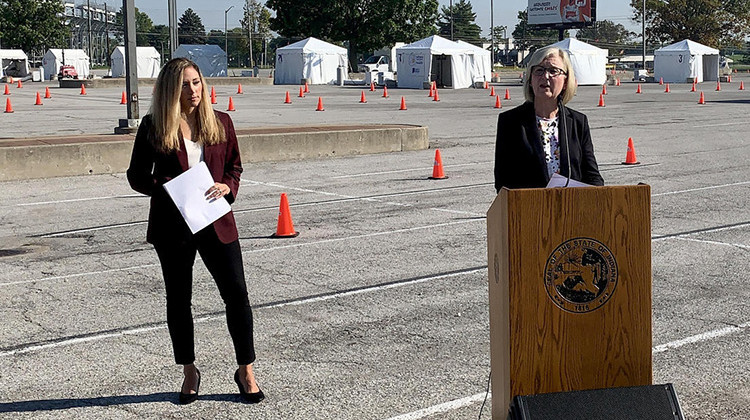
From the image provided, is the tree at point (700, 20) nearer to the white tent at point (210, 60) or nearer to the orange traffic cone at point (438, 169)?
the white tent at point (210, 60)

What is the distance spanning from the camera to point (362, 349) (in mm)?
6320

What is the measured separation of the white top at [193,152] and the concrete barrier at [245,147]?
11.1m

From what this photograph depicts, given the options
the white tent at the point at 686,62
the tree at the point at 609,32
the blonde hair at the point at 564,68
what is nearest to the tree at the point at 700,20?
the white tent at the point at 686,62

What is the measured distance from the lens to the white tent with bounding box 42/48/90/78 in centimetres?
7569

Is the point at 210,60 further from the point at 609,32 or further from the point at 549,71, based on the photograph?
the point at 609,32

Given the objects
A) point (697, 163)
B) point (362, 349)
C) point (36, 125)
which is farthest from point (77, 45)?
point (362, 349)

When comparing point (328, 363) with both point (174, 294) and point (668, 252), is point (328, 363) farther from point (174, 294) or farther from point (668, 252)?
point (668, 252)

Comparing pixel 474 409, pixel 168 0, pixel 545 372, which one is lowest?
pixel 474 409

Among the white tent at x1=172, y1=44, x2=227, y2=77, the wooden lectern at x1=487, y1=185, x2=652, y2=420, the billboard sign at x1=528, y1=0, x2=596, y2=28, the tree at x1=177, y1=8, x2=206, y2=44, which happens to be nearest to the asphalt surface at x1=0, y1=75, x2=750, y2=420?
the wooden lectern at x1=487, y1=185, x2=652, y2=420

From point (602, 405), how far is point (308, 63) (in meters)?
62.1

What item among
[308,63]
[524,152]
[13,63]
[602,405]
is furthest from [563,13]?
[602,405]

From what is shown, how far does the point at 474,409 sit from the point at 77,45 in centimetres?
13045

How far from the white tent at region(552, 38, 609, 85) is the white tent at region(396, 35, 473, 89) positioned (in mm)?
5879

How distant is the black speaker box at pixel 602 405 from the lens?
3461 millimetres
